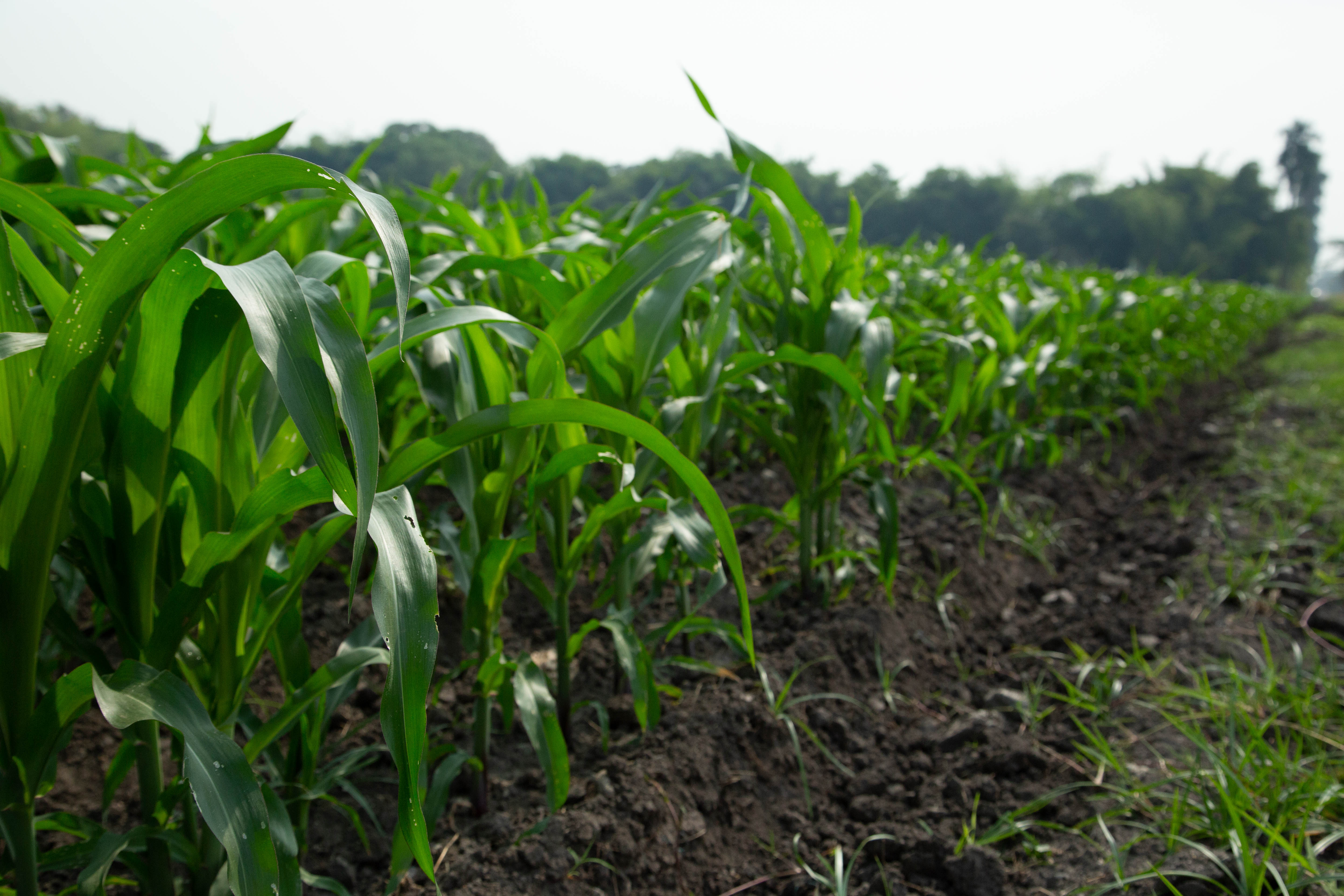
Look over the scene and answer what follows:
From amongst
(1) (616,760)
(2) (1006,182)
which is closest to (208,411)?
(1) (616,760)

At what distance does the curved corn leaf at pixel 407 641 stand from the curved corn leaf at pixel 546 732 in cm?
42

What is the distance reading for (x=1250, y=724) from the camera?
125 centimetres

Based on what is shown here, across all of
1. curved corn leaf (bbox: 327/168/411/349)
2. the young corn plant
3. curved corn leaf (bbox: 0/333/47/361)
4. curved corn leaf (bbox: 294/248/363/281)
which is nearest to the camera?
curved corn leaf (bbox: 327/168/411/349)

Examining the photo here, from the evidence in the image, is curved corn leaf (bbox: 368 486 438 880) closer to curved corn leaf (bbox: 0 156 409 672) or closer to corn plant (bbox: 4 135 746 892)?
corn plant (bbox: 4 135 746 892)

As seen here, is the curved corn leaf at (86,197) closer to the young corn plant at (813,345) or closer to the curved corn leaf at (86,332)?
the curved corn leaf at (86,332)

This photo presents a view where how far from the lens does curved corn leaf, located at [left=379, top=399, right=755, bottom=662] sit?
2.17 feet

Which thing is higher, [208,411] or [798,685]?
[208,411]

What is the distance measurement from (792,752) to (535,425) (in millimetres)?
887

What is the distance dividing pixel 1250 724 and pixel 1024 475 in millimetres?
1823

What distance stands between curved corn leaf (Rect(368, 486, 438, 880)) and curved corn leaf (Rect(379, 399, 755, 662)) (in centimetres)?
13

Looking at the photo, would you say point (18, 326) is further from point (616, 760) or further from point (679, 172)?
point (679, 172)

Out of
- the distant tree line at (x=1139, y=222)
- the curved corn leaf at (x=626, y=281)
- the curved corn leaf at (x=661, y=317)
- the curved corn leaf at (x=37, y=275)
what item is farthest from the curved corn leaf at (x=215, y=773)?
the distant tree line at (x=1139, y=222)

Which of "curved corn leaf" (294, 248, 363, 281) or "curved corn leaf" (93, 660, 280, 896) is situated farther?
"curved corn leaf" (294, 248, 363, 281)

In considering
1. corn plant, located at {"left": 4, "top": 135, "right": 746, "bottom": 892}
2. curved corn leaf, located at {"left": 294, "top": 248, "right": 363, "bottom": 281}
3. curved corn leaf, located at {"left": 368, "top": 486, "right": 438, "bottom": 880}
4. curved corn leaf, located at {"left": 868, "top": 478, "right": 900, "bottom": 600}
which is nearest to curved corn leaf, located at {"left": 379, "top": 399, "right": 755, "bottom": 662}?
corn plant, located at {"left": 4, "top": 135, "right": 746, "bottom": 892}
